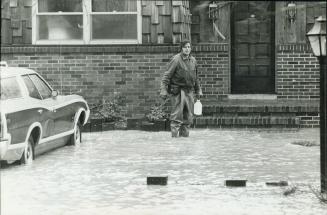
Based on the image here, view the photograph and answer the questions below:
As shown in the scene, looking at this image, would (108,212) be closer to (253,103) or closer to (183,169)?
(183,169)

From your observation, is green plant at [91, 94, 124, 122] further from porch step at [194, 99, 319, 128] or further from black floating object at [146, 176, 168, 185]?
black floating object at [146, 176, 168, 185]

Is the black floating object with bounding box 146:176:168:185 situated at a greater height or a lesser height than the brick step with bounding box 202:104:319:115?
lesser

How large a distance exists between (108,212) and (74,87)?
32.7 ft

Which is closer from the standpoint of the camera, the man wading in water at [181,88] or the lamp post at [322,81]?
the lamp post at [322,81]

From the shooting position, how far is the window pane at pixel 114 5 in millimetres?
18016


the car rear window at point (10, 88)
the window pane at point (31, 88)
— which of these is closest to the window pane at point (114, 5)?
the window pane at point (31, 88)

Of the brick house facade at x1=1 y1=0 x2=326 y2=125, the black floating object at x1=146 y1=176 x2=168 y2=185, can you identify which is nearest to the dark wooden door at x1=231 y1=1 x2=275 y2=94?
the brick house facade at x1=1 y1=0 x2=326 y2=125

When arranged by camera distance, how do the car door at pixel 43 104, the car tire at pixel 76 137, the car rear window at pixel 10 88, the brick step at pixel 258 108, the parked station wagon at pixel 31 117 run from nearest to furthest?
the parked station wagon at pixel 31 117, the car rear window at pixel 10 88, the car door at pixel 43 104, the car tire at pixel 76 137, the brick step at pixel 258 108

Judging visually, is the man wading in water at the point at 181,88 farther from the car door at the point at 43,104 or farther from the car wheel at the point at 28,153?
the car wheel at the point at 28,153

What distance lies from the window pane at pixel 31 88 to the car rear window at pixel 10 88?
0.34 meters

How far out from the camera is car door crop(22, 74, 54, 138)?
1237 centimetres

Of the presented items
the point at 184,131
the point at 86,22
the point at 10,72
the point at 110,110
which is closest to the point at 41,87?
the point at 10,72

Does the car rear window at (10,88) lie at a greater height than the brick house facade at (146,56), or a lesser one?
lesser

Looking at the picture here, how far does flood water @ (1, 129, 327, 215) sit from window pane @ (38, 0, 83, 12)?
147 inches
